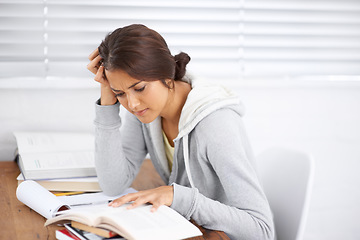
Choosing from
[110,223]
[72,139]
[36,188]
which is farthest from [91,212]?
[72,139]

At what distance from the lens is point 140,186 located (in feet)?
5.02

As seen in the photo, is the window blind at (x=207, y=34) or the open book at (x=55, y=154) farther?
the window blind at (x=207, y=34)

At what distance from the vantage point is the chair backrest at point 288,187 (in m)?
1.36

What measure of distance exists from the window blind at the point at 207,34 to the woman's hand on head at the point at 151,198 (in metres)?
0.79

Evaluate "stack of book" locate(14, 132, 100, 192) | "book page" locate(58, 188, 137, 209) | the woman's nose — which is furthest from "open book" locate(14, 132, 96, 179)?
the woman's nose

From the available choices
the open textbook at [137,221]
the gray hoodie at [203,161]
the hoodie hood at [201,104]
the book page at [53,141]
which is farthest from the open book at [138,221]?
the book page at [53,141]

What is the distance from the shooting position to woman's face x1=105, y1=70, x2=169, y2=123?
4.04 ft

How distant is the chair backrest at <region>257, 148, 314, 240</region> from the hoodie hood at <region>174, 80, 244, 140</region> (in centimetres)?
29

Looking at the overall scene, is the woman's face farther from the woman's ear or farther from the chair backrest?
the chair backrest

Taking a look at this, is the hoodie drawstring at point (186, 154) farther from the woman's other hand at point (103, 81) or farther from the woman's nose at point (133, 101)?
the woman's other hand at point (103, 81)

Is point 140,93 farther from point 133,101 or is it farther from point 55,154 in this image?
point 55,154

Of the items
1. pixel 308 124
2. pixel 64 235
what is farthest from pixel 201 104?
pixel 308 124

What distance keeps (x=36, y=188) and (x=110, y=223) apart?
0.41 m

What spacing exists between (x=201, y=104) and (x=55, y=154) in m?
0.56
